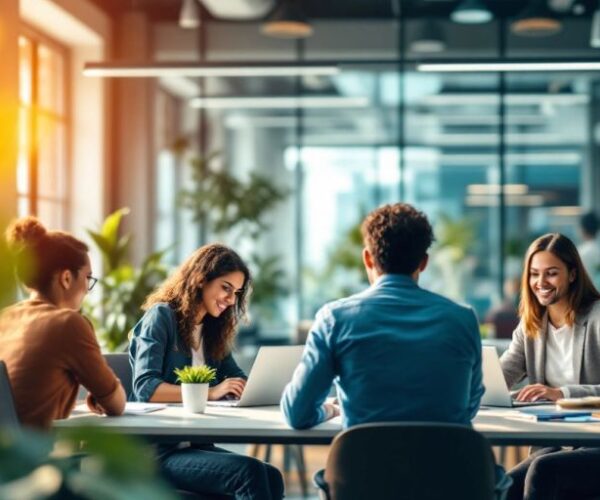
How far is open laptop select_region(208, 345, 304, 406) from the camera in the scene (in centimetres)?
335

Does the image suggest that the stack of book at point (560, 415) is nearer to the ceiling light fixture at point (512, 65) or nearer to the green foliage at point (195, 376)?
the green foliage at point (195, 376)

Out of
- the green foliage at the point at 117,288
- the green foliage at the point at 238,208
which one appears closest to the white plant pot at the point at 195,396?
the green foliage at the point at 117,288

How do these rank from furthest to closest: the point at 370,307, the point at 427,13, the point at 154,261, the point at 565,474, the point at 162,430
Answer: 1. the point at 427,13
2. the point at 154,261
3. the point at 565,474
4. the point at 162,430
5. the point at 370,307

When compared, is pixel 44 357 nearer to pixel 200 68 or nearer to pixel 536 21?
pixel 200 68

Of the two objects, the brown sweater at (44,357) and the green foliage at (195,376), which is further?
the green foliage at (195,376)

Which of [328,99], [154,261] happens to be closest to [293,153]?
[328,99]

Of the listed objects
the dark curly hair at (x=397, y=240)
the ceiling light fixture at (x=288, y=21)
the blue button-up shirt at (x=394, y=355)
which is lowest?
the blue button-up shirt at (x=394, y=355)

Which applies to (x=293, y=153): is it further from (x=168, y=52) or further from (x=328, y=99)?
(x=168, y=52)

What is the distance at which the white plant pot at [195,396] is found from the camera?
10.7 ft

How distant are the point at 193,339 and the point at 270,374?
447 millimetres

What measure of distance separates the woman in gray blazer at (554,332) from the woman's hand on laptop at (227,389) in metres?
0.98

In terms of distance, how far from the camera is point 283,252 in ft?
33.0

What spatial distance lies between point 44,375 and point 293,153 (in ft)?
24.6

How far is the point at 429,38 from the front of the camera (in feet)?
30.7
